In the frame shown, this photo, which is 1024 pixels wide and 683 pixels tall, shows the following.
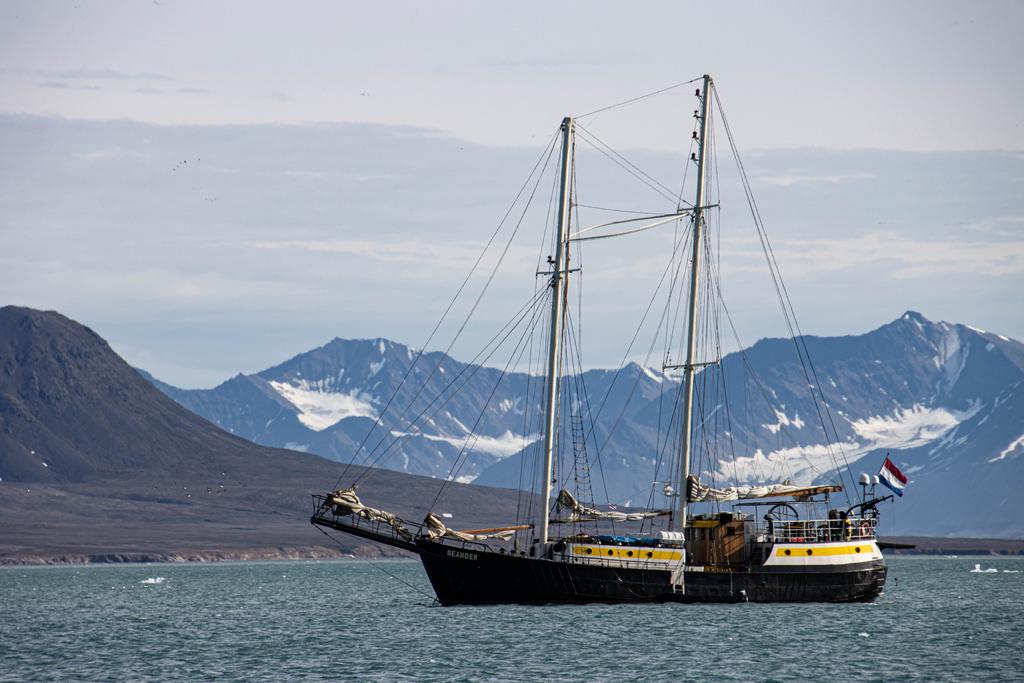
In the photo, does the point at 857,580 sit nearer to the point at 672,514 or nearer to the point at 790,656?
the point at 672,514

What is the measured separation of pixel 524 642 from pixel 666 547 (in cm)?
1390

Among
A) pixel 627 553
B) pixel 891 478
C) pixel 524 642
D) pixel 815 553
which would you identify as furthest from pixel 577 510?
pixel 891 478

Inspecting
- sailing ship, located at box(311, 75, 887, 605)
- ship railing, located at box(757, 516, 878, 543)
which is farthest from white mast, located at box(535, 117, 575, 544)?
ship railing, located at box(757, 516, 878, 543)

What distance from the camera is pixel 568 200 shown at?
8850 cm

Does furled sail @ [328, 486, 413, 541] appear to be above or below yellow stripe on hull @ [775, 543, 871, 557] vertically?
above

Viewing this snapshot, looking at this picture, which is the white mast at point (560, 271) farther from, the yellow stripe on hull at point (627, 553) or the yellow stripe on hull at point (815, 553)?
the yellow stripe on hull at point (815, 553)

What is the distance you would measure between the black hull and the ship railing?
5.69ft

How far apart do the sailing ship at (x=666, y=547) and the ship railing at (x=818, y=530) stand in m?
0.09

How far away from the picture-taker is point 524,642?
7438cm

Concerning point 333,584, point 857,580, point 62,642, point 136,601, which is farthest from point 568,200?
point 333,584

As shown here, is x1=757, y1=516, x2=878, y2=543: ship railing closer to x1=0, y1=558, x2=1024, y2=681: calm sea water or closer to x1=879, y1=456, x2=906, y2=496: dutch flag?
x1=879, y1=456, x2=906, y2=496: dutch flag

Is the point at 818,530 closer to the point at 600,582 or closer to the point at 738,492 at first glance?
the point at 738,492

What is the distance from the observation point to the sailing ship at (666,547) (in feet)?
280

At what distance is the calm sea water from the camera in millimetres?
64500
